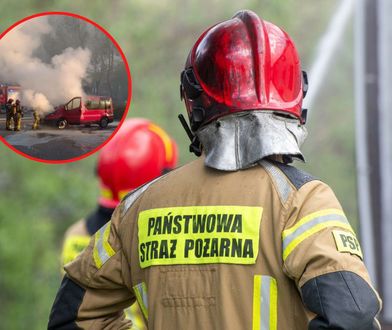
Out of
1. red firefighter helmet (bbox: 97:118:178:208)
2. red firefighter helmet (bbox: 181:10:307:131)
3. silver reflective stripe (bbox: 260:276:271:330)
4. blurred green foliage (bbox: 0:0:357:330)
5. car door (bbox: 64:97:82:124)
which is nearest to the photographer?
silver reflective stripe (bbox: 260:276:271:330)

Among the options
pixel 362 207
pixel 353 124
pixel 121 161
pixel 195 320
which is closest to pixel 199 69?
pixel 195 320

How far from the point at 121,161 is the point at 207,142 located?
2.27 m

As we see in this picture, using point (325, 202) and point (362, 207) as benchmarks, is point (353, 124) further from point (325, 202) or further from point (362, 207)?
point (325, 202)

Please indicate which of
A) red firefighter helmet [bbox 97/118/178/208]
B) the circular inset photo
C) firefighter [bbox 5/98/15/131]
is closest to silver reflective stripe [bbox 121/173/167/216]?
the circular inset photo

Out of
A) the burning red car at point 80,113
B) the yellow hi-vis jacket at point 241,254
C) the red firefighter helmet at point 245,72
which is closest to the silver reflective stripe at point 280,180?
the yellow hi-vis jacket at point 241,254

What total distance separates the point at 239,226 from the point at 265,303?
204 mm

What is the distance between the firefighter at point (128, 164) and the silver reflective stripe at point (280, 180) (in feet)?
7.57

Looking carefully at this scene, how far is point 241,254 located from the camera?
2.44m

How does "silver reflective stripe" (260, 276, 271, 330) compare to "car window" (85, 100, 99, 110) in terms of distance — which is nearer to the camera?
"silver reflective stripe" (260, 276, 271, 330)

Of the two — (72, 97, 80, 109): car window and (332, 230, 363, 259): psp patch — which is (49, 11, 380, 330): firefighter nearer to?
(332, 230, 363, 259): psp patch

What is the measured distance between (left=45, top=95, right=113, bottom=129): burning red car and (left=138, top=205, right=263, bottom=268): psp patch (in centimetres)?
37

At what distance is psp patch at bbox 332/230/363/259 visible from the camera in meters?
2.34

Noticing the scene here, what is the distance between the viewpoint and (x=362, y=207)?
27.4 feet

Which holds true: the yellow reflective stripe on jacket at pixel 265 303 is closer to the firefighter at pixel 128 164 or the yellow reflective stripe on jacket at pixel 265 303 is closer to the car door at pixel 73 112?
the car door at pixel 73 112
